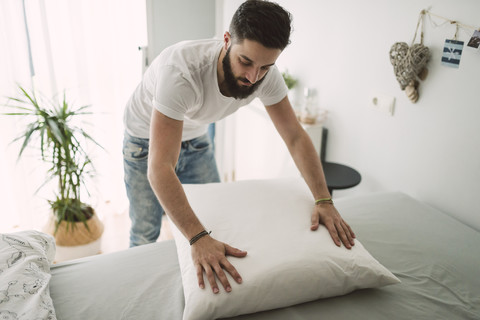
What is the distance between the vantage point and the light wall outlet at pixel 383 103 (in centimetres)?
173

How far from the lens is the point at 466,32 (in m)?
1.35

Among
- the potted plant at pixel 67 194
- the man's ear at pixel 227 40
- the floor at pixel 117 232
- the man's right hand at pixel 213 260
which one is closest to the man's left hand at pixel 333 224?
the man's right hand at pixel 213 260

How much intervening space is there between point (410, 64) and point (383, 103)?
0.28 meters

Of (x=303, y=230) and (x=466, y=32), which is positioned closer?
(x=303, y=230)

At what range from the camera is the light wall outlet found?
5.68 feet

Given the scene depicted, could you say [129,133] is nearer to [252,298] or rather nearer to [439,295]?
[252,298]

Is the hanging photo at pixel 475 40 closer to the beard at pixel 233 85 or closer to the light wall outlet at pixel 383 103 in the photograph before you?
the light wall outlet at pixel 383 103

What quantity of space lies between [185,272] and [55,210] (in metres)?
1.41

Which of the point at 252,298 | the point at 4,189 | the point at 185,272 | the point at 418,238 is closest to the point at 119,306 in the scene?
the point at 185,272

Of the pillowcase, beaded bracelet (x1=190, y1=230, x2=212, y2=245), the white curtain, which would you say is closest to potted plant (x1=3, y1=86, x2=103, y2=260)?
the white curtain

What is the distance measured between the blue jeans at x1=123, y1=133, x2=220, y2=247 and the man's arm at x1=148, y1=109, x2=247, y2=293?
0.50 meters

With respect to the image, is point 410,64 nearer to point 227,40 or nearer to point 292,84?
point 227,40

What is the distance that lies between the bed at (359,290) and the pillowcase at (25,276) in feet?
0.15

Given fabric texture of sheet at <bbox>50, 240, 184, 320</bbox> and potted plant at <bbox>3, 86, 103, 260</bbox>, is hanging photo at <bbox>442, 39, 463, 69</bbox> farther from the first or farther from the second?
potted plant at <bbox>3, 86, 103, 260</bbox>
